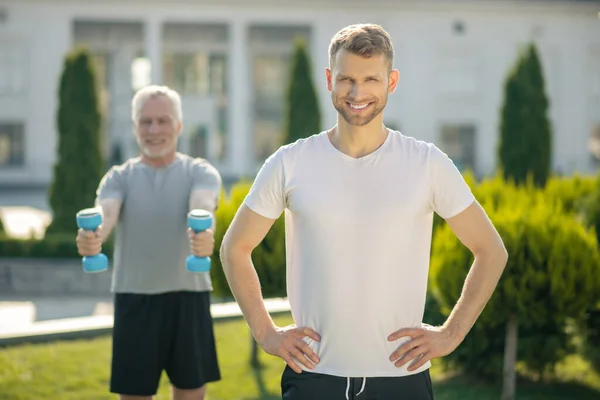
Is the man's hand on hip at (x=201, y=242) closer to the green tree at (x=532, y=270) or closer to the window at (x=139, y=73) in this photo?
the green tree at (x=532, y=270)

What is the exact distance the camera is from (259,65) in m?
42.3

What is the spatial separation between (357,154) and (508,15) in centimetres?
4114

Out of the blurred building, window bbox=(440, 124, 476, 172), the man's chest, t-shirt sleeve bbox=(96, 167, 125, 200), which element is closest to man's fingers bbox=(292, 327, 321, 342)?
the man's chest

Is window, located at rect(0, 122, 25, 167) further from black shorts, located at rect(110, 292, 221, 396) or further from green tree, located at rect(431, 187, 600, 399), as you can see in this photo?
black shorts, located at rect(110, 292, 221, 396)

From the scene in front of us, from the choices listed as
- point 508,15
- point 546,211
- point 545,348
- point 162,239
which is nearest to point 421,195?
point 162,239

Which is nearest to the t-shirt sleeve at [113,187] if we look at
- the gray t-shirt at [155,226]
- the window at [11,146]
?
the gray t-shirt at [155,226]

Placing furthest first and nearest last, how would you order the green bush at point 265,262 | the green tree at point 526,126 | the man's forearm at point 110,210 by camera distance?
1. the green tree at point 526,126
2. the green bush at point 265,262
3. the man's forearm at point 110,210

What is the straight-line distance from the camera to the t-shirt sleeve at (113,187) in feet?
15.8

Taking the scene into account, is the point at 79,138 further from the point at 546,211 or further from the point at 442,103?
the point at 442,103

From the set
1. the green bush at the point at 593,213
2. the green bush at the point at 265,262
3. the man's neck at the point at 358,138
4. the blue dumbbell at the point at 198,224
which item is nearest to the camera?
the man's neck at the point at 358,138

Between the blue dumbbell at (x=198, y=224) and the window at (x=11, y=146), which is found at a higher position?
the blue dumbbell at (x=198, y=224)

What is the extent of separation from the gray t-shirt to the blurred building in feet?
115

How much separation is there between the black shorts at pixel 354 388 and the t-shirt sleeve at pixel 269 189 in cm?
55

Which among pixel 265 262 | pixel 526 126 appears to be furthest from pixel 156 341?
pixel 526 126
